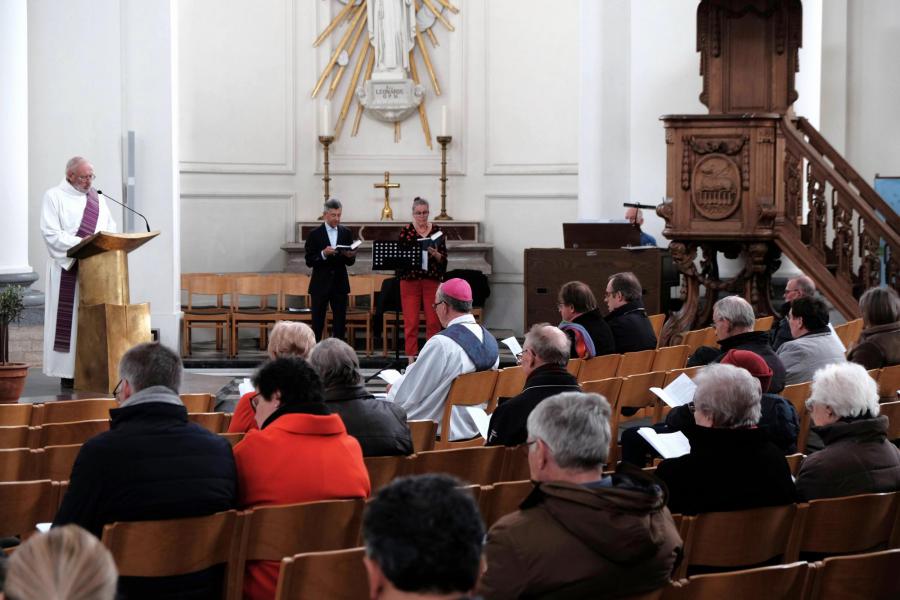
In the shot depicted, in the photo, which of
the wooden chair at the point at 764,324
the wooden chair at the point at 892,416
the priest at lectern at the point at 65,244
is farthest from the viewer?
the wooden chair at the point at 764,324

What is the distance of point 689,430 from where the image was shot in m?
3.95

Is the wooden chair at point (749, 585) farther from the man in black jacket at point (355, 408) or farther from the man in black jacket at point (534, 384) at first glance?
the man in black jacket at point (534, 384)

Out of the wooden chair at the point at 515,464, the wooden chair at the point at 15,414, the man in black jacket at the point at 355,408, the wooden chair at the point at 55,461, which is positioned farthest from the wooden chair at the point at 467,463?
the wooden chair at the point at 15,414

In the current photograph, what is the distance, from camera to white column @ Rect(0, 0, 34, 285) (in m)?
10.2

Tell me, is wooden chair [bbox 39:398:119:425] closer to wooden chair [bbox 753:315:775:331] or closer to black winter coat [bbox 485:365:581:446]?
black winter coat [bbox 485:365:581:446]

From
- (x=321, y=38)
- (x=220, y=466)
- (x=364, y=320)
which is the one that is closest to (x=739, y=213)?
(x=364, y=320)

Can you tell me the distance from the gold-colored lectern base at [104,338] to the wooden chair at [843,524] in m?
5.43

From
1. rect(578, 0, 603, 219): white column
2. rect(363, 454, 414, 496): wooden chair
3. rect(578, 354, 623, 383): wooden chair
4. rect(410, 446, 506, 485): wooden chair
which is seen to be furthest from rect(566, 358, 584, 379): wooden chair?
rect(578, 0, 603, 219): white column

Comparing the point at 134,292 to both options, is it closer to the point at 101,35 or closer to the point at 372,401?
the point at 101,35

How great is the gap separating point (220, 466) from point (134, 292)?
26.5 ft

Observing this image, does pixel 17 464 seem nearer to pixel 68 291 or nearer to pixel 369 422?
pixel 369 422

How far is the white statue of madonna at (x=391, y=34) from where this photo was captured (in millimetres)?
14055

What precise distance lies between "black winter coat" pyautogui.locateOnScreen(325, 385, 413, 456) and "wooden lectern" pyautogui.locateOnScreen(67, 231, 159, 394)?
4.06 m

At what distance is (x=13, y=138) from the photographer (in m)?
10.3
